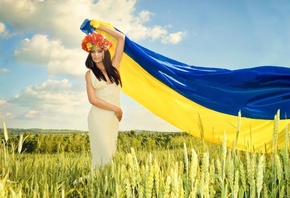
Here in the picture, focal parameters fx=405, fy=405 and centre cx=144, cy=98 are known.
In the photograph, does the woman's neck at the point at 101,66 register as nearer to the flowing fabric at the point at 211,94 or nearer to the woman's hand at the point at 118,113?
the woman's hand at the point at 118,113

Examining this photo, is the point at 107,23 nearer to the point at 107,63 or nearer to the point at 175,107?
the point at 107,63

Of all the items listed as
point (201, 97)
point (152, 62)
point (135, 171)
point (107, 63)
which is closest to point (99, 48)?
point (107, 63)

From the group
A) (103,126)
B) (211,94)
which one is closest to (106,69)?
(103,126)

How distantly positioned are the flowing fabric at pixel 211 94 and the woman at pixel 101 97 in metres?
0.88

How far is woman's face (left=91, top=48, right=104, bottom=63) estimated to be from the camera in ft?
14.3

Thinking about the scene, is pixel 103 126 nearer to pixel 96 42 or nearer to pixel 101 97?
pixel 101 97

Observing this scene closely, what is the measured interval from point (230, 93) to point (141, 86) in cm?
118

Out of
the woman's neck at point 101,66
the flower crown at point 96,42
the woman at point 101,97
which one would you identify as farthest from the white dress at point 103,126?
the flower crown at point 96,42

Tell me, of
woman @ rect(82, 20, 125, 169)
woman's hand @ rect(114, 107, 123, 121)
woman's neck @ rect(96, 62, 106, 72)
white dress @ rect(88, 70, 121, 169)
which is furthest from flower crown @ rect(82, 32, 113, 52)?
woman's hand @ rect(114, 107, 123, 121)

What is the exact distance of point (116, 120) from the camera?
14.4ft

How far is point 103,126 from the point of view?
4.28 meters

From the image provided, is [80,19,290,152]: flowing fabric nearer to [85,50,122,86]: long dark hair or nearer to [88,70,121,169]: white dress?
[85,50,122,86]: long dark hair

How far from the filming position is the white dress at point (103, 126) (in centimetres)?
427

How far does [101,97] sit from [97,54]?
0.47 meters
